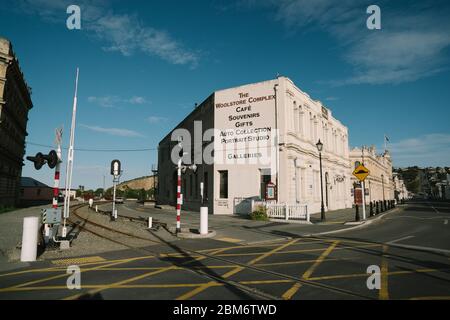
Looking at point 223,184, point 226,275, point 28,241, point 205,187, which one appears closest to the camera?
point 226,275

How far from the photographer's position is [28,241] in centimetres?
794

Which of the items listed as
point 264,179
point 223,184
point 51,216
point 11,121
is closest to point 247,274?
point 51,216

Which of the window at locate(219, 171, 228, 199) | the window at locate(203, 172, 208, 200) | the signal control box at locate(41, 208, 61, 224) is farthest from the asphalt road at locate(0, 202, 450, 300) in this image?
the window at locate(203, 172, 208, 200)

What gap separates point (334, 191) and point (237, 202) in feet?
51.7

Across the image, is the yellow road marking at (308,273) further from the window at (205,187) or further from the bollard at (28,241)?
the window at (205,187)

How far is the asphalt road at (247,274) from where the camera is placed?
516 cm

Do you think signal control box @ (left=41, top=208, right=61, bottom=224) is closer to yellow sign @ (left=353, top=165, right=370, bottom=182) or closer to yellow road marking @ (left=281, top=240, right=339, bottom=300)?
yellow road marking @ (left=281, top=240, right=339, bottom=300)

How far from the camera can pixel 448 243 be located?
10375 mm

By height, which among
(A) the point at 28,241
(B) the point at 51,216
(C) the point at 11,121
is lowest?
(A) the point at 28,241

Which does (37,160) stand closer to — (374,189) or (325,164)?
(325,164)

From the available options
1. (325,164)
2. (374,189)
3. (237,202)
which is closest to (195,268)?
(237,202)

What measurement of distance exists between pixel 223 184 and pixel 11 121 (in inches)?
1153

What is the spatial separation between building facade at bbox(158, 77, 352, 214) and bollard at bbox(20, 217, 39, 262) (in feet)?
52.4

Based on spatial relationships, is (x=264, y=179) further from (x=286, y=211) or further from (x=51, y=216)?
(x=51, y=216)
